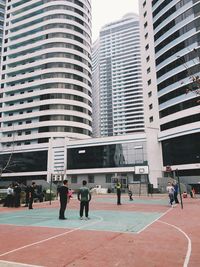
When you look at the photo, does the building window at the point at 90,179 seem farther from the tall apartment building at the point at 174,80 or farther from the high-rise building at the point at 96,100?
the high-rise building at the point at 96,100

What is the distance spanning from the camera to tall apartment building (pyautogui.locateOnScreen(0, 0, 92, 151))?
62.8 m

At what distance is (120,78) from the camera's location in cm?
16950

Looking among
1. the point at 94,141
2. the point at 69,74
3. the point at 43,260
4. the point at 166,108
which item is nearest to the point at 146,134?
the point at 166,108

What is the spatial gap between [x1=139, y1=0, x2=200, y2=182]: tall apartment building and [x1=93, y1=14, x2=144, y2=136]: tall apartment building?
3599 inches

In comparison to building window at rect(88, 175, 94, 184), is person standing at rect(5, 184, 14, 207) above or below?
below

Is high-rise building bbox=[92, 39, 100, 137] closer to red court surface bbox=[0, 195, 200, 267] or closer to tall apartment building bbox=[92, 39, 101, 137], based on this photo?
tall apartment building bbox=[92, 39, 101, 137]

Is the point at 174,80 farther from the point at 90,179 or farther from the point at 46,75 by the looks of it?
the point at 46,75

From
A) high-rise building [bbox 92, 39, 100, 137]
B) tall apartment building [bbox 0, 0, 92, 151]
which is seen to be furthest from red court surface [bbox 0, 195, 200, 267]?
high-rise building [bbox 92, 39, 100, 137]

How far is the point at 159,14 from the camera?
188 ft

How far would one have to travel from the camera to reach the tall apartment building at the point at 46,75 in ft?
206

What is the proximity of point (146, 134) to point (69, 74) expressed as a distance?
26.8 meters

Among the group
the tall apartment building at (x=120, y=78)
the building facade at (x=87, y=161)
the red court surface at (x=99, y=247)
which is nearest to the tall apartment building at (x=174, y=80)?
the building facade at (x=87, y=161)

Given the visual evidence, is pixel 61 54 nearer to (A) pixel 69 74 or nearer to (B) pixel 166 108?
(A) pixel 69 74

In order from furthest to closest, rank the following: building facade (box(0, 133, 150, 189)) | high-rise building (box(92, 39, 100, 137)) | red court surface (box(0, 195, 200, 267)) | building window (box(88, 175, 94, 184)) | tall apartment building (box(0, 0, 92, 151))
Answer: high-rise building (box(92, 39, 100, 137))
tall apartment building (box(0, 0, 92, 151))
building window (box(88, 175, 94, 184))
building facade (box(0, 133, 150, 189))
red court surface (box(0, 195, 200, 267))
